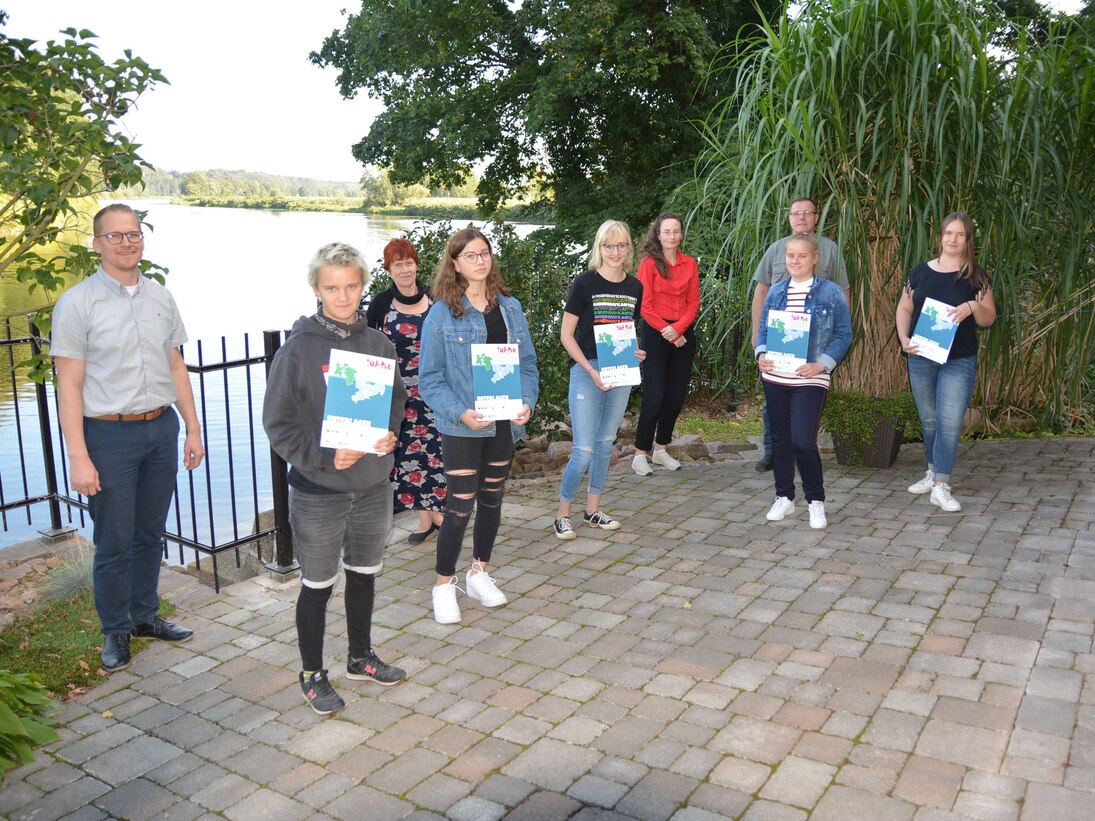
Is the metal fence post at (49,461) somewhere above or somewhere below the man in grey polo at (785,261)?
below

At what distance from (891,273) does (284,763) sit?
5.06 metres

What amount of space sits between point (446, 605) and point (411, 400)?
141 cm

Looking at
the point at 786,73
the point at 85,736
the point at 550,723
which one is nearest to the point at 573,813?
the point at 550,723

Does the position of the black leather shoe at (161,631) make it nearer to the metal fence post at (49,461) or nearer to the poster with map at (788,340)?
the metal fence post at (49,461)

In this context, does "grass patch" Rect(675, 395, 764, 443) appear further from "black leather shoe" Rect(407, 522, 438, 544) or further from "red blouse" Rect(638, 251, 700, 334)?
"black leather shoe" Rect(407, 522, 438, 544)

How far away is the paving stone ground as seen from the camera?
2.77 m

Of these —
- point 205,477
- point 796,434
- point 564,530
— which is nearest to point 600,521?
point 564,530

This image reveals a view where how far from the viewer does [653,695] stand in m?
3.37

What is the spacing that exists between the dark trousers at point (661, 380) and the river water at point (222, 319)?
1925 mm

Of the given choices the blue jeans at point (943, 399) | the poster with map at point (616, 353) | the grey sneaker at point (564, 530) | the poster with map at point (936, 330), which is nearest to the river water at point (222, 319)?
the poster with map at point (616, 353)

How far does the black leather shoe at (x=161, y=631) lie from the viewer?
13.0 feet

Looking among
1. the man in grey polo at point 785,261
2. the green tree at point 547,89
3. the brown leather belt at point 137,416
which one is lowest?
the brown leather belt at point 137,416

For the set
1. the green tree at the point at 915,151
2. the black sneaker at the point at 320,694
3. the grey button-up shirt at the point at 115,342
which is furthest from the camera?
the green tree at the point at 915,151

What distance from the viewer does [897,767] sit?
9.34 ft
